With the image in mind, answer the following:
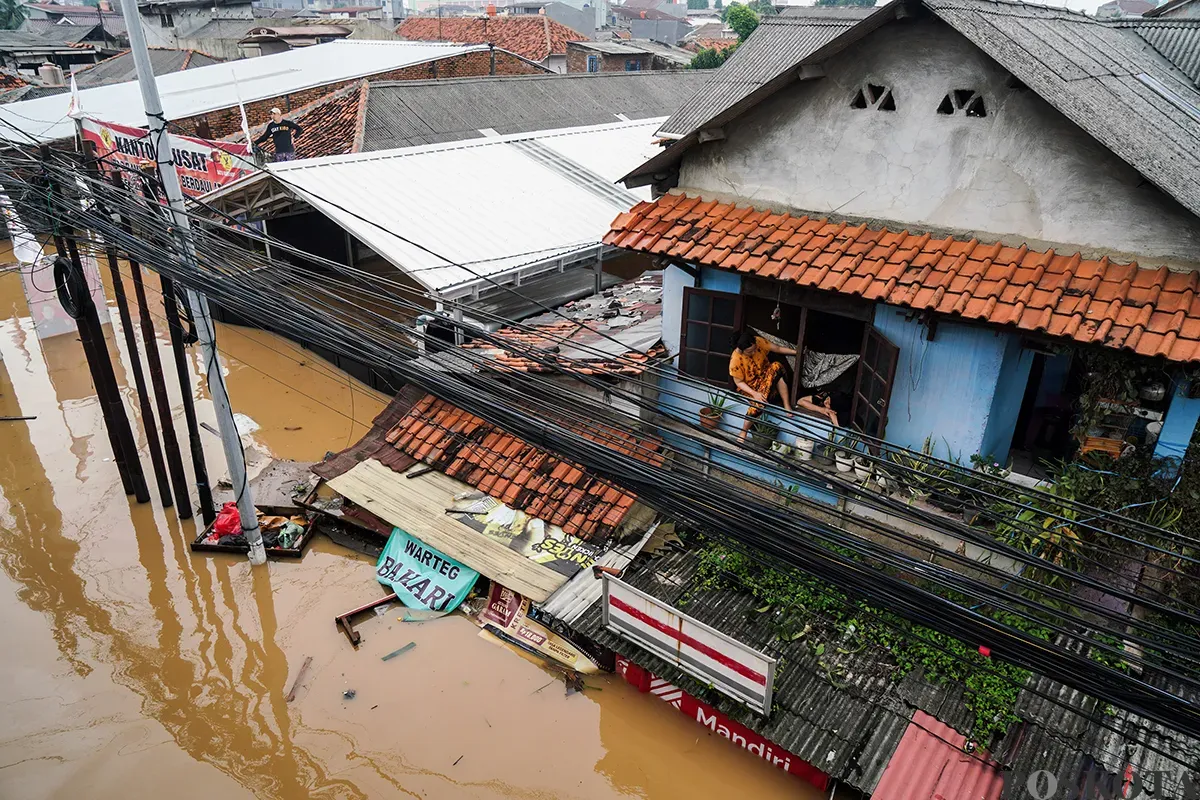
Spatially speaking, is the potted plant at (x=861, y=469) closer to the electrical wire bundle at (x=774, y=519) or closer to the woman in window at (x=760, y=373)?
the woman in window at (x=760, y=373)

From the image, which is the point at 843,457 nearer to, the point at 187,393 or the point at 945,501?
the point at 945,501

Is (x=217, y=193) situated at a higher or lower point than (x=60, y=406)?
higher

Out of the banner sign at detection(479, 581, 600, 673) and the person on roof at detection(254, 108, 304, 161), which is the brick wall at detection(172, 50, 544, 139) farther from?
the banner sign at detection(479, 581, 600, 673)

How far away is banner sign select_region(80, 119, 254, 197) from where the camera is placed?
45.2 ft

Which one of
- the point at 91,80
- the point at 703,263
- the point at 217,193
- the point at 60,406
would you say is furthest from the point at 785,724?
the point at 91,80

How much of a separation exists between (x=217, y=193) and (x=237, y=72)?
1095 centimetres

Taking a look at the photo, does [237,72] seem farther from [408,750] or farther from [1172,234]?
[1172,234]

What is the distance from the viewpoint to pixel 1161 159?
241 inches

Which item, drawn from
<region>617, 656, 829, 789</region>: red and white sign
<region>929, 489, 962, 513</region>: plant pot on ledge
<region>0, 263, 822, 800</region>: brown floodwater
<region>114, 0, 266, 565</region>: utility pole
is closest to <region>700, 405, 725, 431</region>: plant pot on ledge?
<region>929, 489, 962, 513</region>: plant pot on ledge

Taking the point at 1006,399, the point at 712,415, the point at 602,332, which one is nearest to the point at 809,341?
the point at 712,415

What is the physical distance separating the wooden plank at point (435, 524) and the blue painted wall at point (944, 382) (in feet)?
13.1

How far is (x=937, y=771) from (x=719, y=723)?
78.5 inches

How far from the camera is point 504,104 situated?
22.6 metres

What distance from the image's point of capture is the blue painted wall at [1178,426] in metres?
6.29
